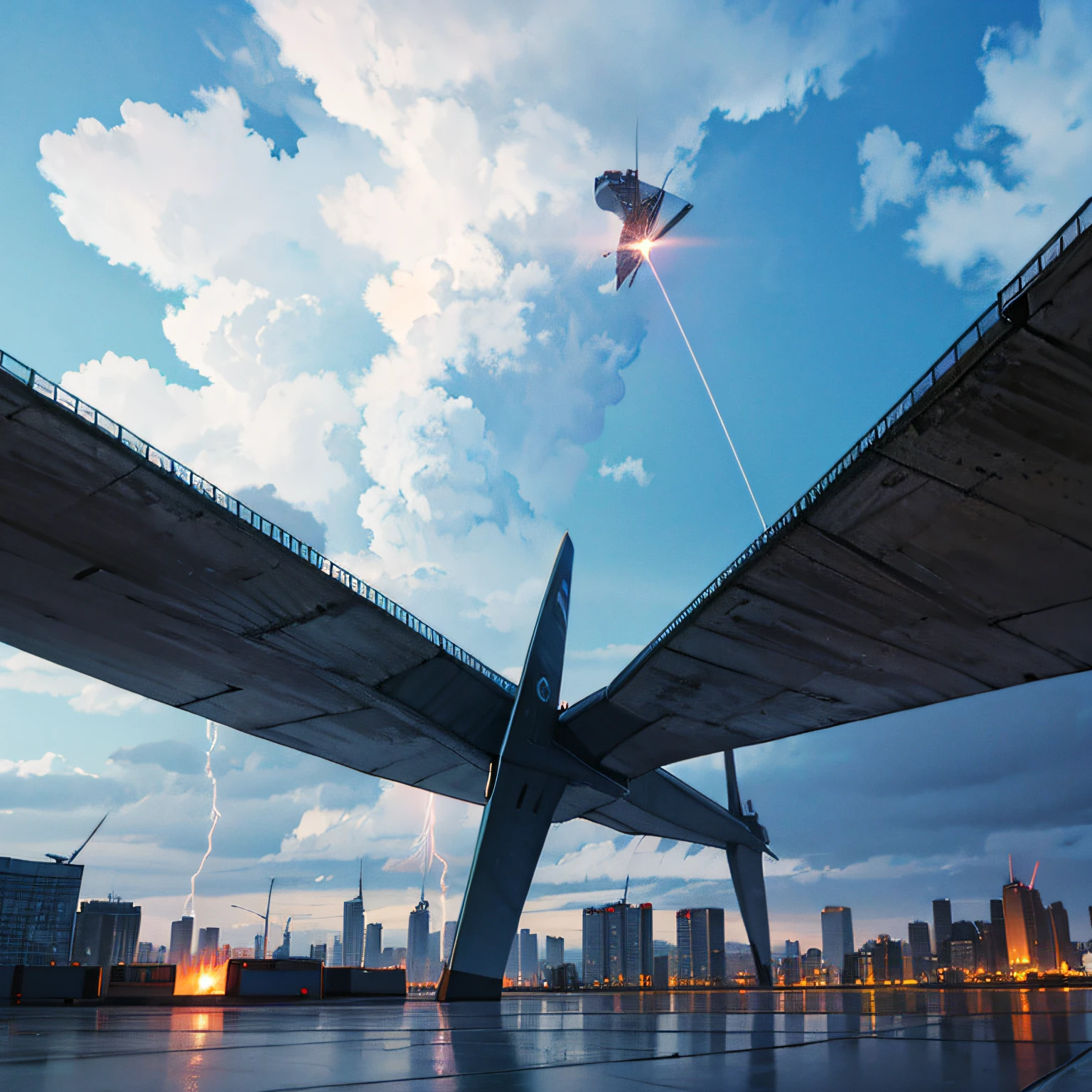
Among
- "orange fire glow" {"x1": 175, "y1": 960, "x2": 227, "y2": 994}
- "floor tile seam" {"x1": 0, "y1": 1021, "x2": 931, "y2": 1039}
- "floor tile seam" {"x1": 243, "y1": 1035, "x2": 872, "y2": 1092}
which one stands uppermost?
"floor tile seam" {"x1": 243, "y1": 1035, "x2": 872, "y2": 1092}

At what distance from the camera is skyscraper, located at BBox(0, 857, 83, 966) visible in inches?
5079

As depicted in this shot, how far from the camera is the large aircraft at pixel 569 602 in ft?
59.3

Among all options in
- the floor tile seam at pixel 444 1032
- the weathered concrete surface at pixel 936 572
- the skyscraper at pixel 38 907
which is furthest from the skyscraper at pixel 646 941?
the floor tile seam at pixel 444 1032

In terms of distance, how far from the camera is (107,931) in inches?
7446

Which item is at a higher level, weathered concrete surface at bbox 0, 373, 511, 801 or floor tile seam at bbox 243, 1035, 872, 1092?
weathered concrete surface at bbox 0, 373, 511, 801

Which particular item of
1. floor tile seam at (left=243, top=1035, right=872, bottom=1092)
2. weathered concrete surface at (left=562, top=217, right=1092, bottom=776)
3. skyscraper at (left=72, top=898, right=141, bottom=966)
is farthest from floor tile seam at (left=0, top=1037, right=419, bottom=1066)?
skyscraper at (left=72, top=898, right=141, bottom=966)

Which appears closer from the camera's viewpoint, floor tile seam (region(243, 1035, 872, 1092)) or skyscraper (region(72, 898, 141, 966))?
floor tile seam (region(243, 1035, 872, 1092))

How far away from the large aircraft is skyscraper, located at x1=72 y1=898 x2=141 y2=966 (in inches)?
7169

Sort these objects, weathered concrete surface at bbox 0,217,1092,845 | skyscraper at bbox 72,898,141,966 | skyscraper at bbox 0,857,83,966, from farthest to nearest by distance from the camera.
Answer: skyscraper at bbox 72,898,141,966 → skyscraper at bbox 0,857,83,966 → weathered concrete surface at bbox 0,217,1092,845

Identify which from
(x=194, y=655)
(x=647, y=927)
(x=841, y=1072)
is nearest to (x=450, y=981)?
(x=194, y=655)

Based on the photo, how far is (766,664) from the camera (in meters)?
31.0

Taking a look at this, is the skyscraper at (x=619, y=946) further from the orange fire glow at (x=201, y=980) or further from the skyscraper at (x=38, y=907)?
the orange fire glow at (x=201, y=980)

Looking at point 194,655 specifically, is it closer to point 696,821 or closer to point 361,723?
point 361,723

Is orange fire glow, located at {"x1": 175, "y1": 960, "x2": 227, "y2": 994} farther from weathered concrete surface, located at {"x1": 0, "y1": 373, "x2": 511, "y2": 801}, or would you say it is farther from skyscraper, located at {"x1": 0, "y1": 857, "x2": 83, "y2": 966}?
skyscraper, located at {"x1": 0, "y1": 857, "x2": 83, "y2": 966}
